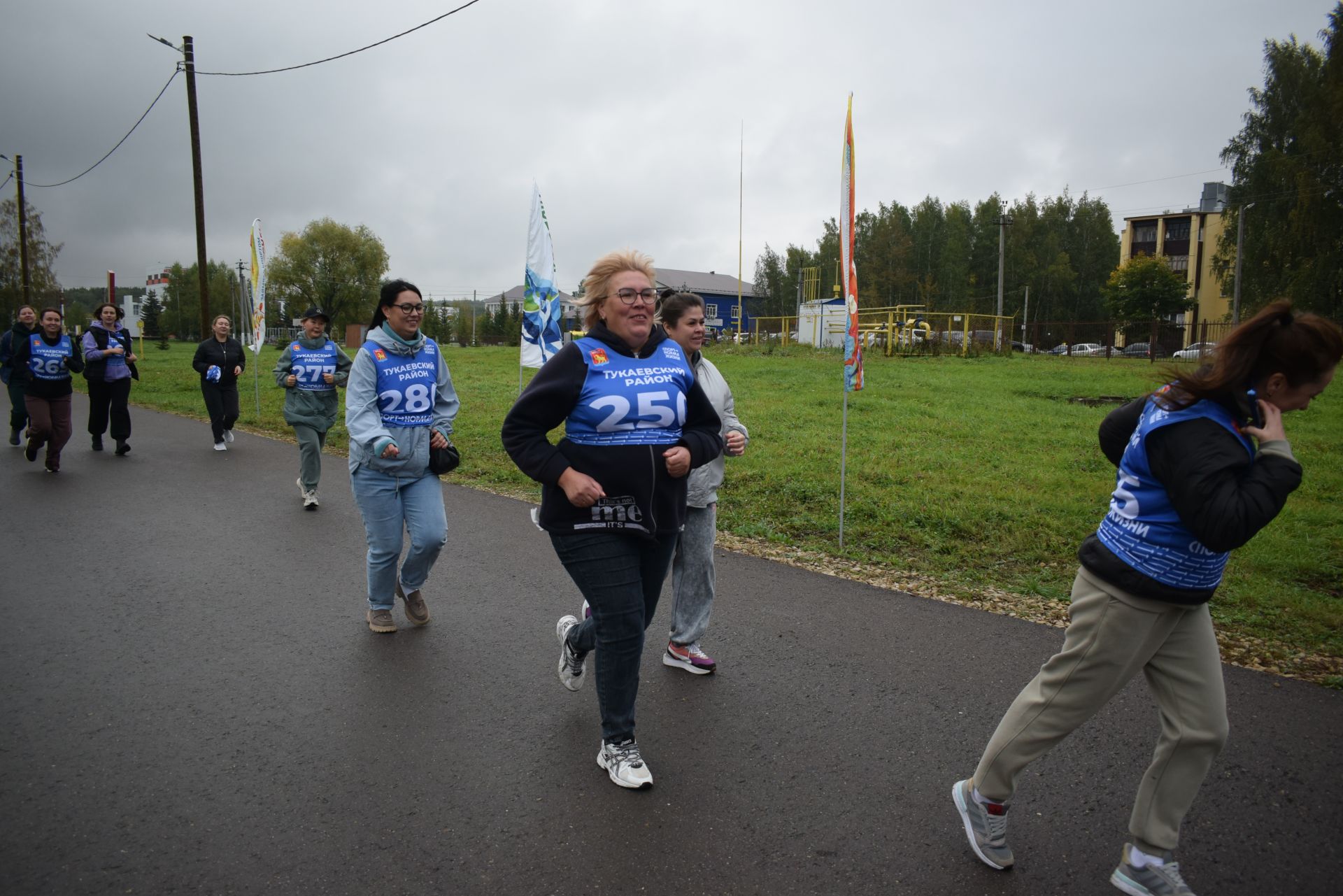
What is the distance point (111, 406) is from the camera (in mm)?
11945

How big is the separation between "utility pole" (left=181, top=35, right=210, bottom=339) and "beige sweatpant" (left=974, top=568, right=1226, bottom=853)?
2167cm

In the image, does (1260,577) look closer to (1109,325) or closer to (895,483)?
(895,483)

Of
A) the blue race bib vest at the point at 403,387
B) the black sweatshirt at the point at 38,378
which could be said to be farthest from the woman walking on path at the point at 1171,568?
the black sweatshirt at the point at 38,378

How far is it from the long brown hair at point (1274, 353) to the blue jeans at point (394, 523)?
377 cm

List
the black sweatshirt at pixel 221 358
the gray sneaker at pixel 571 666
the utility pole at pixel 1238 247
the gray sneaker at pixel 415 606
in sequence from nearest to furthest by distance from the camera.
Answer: the gray sneaker at pixel 571 666, the gray sneaker at pixel 415 606, the black sweatshirt at pixel 221 358, the utility pole at pixel 1238 247

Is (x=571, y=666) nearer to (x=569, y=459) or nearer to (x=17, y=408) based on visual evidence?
(x=569, y=459)

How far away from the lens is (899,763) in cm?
338

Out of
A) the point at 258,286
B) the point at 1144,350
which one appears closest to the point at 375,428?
the point at 258,286

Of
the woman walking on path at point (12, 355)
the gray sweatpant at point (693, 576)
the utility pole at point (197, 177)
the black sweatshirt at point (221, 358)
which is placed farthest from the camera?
the utility pole at point (197, 177)

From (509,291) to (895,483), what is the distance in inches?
4704

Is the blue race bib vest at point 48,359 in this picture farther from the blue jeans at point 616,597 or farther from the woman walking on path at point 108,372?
the blue jeans at point 616,597

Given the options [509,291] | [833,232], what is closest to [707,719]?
[833,232]

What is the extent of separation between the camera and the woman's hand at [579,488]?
9.75 ft

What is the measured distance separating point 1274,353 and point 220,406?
42.8 ft
